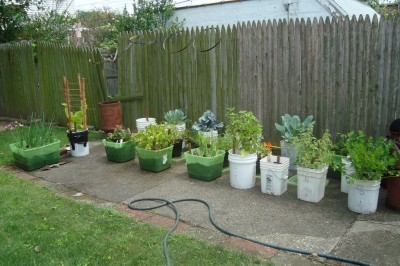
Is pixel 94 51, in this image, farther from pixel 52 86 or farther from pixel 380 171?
pixel 380 171

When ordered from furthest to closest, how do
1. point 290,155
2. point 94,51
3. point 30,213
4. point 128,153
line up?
point 94,51 → point 128,153 → point 290,155 → point 30,213

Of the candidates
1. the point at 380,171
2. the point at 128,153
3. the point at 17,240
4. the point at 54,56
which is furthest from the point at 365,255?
the point at 54,56

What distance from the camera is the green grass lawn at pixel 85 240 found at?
9.88 ft

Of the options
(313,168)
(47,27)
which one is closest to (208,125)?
(313,168)

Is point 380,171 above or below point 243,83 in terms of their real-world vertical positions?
below

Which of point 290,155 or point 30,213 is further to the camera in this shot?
point 290,155

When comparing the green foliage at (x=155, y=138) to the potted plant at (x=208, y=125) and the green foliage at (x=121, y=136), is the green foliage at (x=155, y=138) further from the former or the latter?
the potted plant at (x=208, y=125)

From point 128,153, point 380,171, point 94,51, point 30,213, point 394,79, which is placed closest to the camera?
point 380,171

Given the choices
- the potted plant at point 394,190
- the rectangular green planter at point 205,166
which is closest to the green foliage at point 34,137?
the rectangular green planter at point 205,166

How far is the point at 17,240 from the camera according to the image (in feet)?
11.0

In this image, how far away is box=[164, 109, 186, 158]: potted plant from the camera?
6035 millimetres

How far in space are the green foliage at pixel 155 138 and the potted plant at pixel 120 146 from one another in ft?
1.17

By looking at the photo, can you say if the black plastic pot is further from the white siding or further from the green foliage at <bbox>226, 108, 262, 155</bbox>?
the white siding

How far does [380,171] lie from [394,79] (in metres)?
1.66
